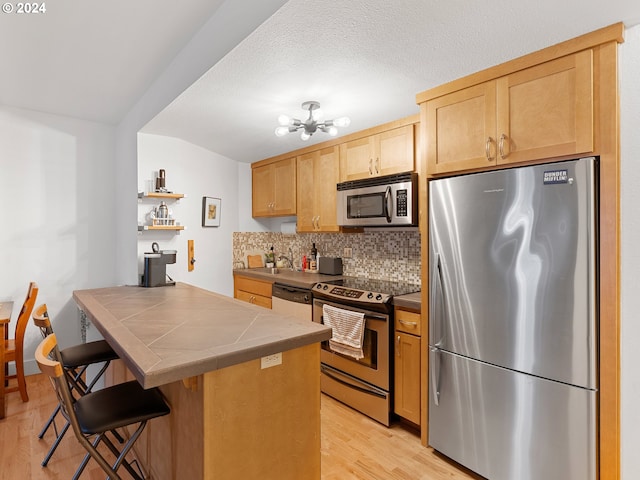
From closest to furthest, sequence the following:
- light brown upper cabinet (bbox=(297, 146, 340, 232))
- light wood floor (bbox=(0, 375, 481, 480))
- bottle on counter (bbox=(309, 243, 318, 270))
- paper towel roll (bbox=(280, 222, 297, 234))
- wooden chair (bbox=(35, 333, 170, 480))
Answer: wooden chair (bbox=(35, 333, 170, 480))
light wood floor (bbox=(0, 375, 481, 480))
light brown upper cabinet (bbox=(297, 146, 340, 232))
bottle on counter (bbox=(309, 243, 318, 270))
paper towel roll (bbox=(280, 222, 297, 234))

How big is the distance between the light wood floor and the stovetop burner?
90 centimetres

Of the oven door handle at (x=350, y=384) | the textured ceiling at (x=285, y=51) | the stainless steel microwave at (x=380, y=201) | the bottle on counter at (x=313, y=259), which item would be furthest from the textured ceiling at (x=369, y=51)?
the oven door handle at (x=350, y=384)

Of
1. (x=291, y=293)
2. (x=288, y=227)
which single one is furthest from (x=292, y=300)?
(x=288, y=227)

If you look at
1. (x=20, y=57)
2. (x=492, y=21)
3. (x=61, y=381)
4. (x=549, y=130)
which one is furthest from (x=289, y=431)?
(x=20, y=57)

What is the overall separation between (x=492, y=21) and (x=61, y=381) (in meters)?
2.31

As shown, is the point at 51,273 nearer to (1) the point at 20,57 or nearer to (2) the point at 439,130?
(1) the point at 20,57

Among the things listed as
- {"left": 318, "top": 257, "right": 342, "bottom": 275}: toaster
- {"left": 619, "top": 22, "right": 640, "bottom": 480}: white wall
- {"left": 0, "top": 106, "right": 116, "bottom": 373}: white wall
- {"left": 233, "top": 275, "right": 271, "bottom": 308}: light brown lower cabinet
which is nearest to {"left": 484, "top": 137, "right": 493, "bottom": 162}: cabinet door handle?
{"left": 619, "top": 22, "right": 640, "bottom": 480}: white wall

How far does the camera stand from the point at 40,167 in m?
3.54

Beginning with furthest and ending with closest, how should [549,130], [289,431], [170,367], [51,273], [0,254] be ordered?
[51,273] → [0,254] → [549,130] → [289,431] → [170,367]

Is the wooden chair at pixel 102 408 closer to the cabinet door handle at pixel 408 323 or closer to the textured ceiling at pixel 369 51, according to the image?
the cabinet door handle at pixel 408 323

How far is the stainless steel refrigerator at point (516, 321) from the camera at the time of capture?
164cm

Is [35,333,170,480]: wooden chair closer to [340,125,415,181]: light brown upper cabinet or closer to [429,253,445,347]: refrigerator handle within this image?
[429,253,445,347]: refrigerator handle

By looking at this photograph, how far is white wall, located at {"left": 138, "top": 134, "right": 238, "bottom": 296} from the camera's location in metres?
3.35

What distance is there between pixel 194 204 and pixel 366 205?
6.09ft
